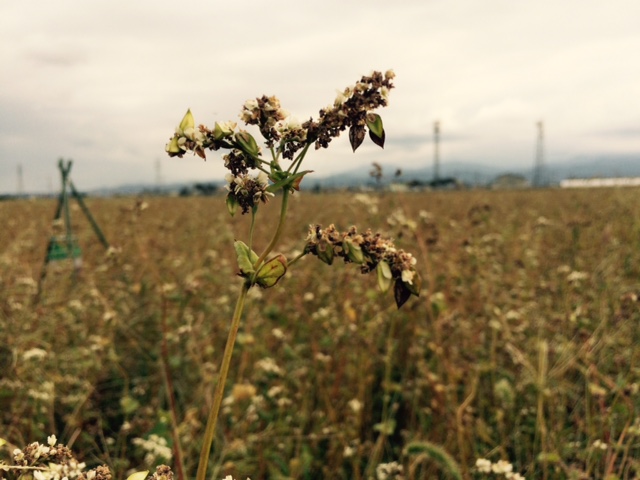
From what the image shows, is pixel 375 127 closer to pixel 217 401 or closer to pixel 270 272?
pixel 270 272

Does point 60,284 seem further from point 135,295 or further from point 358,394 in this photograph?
point 358,394

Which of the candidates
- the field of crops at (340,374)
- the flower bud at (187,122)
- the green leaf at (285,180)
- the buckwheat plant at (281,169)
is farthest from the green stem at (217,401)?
the field of crops at (340,374)

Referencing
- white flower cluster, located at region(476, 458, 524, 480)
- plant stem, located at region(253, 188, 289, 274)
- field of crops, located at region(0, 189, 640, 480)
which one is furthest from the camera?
field of crops, located at region(0, 189, 640, 480)

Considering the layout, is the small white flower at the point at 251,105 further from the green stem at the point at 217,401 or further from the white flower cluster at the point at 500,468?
the white flower cluster at the point at 500,468

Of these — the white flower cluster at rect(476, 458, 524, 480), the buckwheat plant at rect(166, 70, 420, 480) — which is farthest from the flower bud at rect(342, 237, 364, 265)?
the white flower cluster at rect(476, 458, 524, 480)

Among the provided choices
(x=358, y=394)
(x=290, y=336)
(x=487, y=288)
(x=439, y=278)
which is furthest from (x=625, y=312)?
(x=290, y=336)

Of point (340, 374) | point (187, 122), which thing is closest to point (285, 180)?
point (187, 122)

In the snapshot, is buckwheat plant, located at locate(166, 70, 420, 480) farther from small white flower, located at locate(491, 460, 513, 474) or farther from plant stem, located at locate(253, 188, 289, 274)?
small white flower, located at locate(491, 460, 513, 474)
